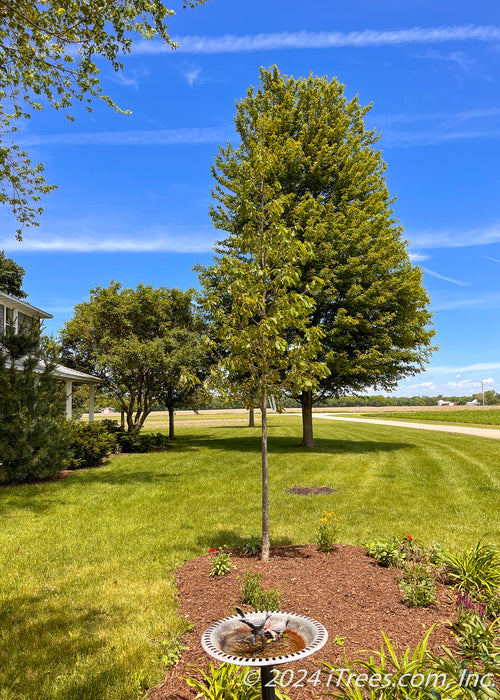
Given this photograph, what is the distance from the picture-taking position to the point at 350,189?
1873 cm

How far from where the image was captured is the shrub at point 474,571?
4.64 metres

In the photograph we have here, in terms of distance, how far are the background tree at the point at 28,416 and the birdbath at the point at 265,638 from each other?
10.5m

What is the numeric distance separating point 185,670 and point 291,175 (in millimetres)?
18754

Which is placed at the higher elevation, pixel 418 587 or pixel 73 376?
pixel 73 376

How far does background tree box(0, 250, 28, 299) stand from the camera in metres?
36.3

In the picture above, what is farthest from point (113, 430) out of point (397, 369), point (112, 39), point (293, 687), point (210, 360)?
point (293, 687)

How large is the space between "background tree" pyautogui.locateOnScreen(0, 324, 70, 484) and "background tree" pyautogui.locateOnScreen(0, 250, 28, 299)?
2768cm

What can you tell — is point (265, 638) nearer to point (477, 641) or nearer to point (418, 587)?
point (477, 641)

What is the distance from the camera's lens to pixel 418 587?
444 centimetres

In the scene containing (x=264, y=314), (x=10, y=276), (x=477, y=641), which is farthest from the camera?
(x=10, y=276)

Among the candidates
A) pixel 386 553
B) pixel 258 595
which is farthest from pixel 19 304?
pixel 386 553

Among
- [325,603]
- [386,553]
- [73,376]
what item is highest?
[73,376]

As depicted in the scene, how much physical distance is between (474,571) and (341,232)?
14940mm

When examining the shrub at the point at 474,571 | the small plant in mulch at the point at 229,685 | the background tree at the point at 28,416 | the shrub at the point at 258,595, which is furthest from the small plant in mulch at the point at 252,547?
the background tree at the point at 28,416
